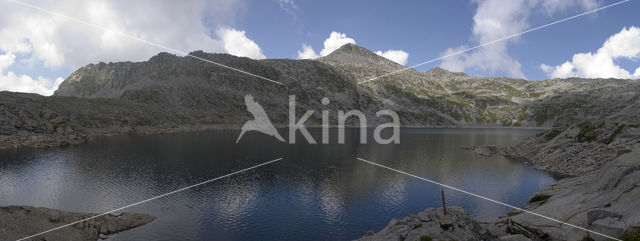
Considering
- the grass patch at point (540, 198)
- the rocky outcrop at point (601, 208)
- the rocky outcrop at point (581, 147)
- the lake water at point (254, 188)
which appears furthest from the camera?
the rocky outcrop at point (581, 147)

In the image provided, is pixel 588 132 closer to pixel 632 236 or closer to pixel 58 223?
pixel 632 236

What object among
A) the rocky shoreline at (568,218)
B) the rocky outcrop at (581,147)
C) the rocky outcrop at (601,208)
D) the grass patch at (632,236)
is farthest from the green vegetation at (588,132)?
the grass patch at (632,236)

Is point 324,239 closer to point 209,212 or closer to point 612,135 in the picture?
point 209,212

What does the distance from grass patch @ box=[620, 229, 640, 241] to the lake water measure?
26.4 metres

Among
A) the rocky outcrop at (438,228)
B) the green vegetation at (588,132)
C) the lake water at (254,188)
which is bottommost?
the lake water at (254,188)

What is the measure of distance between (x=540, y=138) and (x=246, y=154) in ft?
359

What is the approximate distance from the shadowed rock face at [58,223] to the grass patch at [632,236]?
52.0 meters

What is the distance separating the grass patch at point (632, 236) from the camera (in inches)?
831

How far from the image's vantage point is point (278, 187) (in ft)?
212

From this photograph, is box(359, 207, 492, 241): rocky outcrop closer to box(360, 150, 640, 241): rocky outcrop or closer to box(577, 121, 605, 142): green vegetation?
box(360, 150, 640, 241): rocky outcrop

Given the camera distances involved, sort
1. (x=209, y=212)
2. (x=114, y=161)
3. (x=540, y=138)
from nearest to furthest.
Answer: (x=209, y=212) → (x=114, y=161) → (x=540, y=138)

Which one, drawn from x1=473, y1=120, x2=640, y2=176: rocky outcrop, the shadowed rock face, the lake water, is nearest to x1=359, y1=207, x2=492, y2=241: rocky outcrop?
the lake water

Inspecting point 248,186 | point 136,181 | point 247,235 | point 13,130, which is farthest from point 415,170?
point 13,130

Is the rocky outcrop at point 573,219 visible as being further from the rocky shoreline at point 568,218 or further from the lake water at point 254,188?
the lake water at point 254,188
